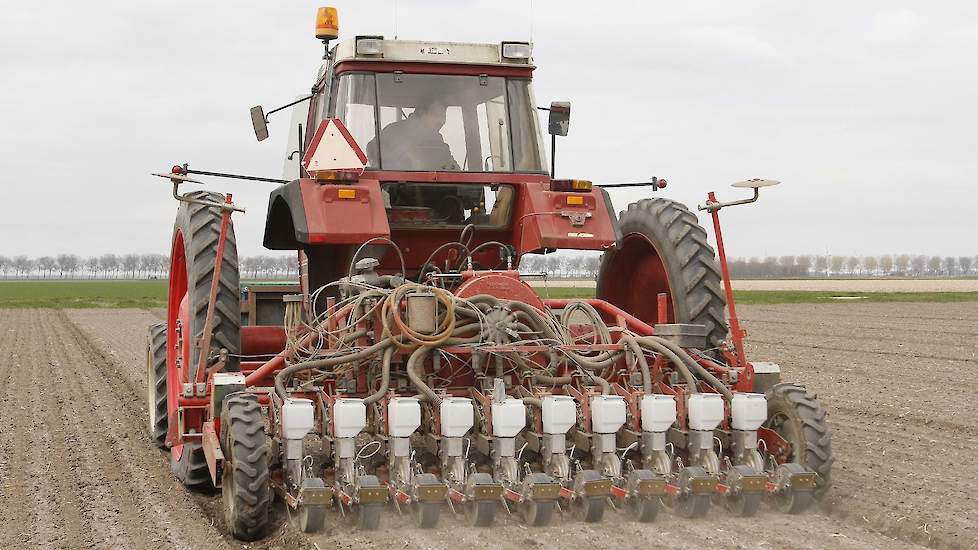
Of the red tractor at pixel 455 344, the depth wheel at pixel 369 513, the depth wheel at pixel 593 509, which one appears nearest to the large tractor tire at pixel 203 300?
the red tractor at pixel 455 344

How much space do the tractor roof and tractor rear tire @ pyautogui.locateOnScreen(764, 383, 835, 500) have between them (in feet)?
9.60

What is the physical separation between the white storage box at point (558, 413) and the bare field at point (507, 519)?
0.47 m

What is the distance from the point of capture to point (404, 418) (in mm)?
5277

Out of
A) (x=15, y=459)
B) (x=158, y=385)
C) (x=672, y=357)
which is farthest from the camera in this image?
(x=158, y=385)

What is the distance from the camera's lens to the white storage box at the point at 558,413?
5.36 meters

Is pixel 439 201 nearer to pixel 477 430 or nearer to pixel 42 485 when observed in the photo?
pixel 477 430

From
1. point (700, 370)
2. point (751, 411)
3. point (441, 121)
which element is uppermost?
point (441, 121)

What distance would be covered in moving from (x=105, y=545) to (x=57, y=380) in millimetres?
8843

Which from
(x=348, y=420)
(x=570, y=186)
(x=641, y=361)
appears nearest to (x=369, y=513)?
(x=348, y=420)

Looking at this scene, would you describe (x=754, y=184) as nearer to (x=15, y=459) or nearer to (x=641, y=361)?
(x=641, y=361)

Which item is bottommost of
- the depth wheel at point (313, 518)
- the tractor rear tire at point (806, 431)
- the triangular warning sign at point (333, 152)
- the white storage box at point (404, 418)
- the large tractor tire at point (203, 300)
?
the depth wheel at point (313, 518)

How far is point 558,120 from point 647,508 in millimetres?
→ 3164

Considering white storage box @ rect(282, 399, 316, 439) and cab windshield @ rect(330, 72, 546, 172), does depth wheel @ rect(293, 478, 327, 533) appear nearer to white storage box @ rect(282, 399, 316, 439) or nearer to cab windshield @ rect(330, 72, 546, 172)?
white storage box @ rect(282, 399, 316, 439)

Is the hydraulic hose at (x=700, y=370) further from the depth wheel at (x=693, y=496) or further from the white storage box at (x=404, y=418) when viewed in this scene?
the white storage box at (x=404, y=418)
